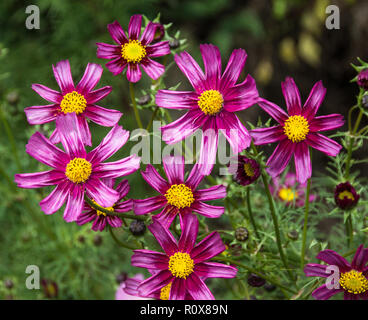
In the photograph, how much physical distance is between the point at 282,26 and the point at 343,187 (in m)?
1.68

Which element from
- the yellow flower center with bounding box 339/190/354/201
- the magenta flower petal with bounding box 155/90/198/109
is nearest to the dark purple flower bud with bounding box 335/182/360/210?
the yellow flower center with bounding box 339/190/354/201

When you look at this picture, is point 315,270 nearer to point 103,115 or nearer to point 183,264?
point 183,264

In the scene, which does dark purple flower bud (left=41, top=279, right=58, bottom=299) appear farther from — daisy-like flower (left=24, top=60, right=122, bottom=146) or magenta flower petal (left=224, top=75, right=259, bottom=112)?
magenta flower petal (left=224, top=75, right=259, bottom=112)


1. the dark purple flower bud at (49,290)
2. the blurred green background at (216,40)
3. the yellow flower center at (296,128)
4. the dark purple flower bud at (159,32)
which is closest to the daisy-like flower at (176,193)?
the yellow flower center at (296,128)

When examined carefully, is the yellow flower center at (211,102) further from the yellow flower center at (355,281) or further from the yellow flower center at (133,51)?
the yellow flower center at (355,281)

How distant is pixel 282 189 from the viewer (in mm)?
840

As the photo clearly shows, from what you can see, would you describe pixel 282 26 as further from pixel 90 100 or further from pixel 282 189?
pixel 90 100

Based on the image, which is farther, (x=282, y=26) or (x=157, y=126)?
(x=282, y=26)

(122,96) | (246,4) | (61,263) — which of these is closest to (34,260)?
(61,263)

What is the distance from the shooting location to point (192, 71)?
0.54 metres

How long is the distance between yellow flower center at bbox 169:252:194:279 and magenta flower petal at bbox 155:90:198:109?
0.52 feet

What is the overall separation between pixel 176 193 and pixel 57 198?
0.13 meters

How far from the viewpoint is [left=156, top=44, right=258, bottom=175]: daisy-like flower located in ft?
1.62

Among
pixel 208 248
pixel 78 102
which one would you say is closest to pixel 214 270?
pixel 208 248
